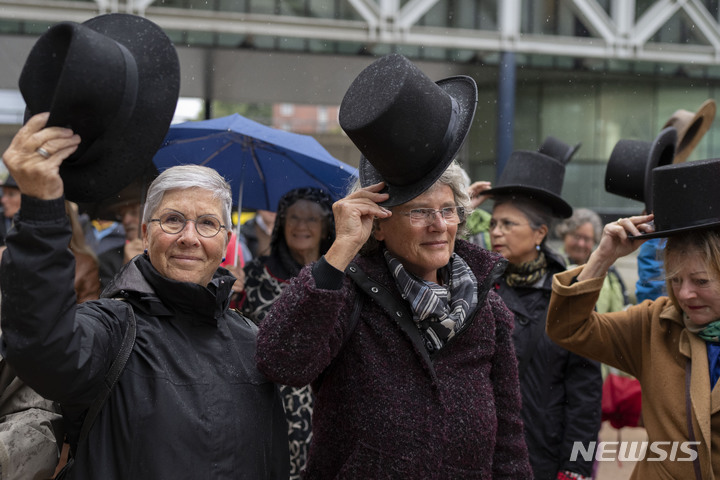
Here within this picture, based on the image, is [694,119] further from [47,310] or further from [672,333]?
[47,310]

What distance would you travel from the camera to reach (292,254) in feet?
15.7

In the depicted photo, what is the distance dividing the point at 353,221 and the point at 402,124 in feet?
1.10

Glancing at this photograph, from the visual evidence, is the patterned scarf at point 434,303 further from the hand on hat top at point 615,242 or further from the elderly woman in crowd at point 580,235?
the elderly woman in crowd at point 580,235

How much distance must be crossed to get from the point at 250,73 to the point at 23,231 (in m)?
→ 13.1

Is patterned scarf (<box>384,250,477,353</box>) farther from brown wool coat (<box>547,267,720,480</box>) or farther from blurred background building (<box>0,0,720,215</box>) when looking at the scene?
blurred background building (<box>0,0,720,215</box>)

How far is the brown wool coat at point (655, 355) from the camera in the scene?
2.77 meters

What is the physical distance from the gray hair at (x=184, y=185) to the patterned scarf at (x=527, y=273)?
82.0 inches

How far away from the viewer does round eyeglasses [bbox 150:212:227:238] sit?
2549 mm

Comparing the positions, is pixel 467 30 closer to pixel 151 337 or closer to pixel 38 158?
pixel 151 337

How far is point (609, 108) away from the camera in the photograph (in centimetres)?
1777

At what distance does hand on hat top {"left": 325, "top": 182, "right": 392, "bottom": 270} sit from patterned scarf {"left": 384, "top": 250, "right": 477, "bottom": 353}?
257mm

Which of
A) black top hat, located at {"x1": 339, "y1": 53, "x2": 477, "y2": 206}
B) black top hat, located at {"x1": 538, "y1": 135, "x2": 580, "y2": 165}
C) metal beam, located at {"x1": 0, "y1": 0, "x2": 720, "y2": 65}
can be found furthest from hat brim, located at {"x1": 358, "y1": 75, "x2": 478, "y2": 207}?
metal beam, located at {"x1": 0, "y1": 0, "x2": 720, "y2": 65}

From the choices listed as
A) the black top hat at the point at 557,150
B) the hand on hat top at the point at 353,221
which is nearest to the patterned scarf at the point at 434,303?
the hand on hat top at the point at 353,221

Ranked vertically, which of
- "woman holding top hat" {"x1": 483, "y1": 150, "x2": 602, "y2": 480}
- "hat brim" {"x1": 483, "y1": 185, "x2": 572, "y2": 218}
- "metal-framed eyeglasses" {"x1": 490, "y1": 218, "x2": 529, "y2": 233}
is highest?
"hat brim" {"x1": 483, "y1": 185, "x2": 572, "y2": 218}
